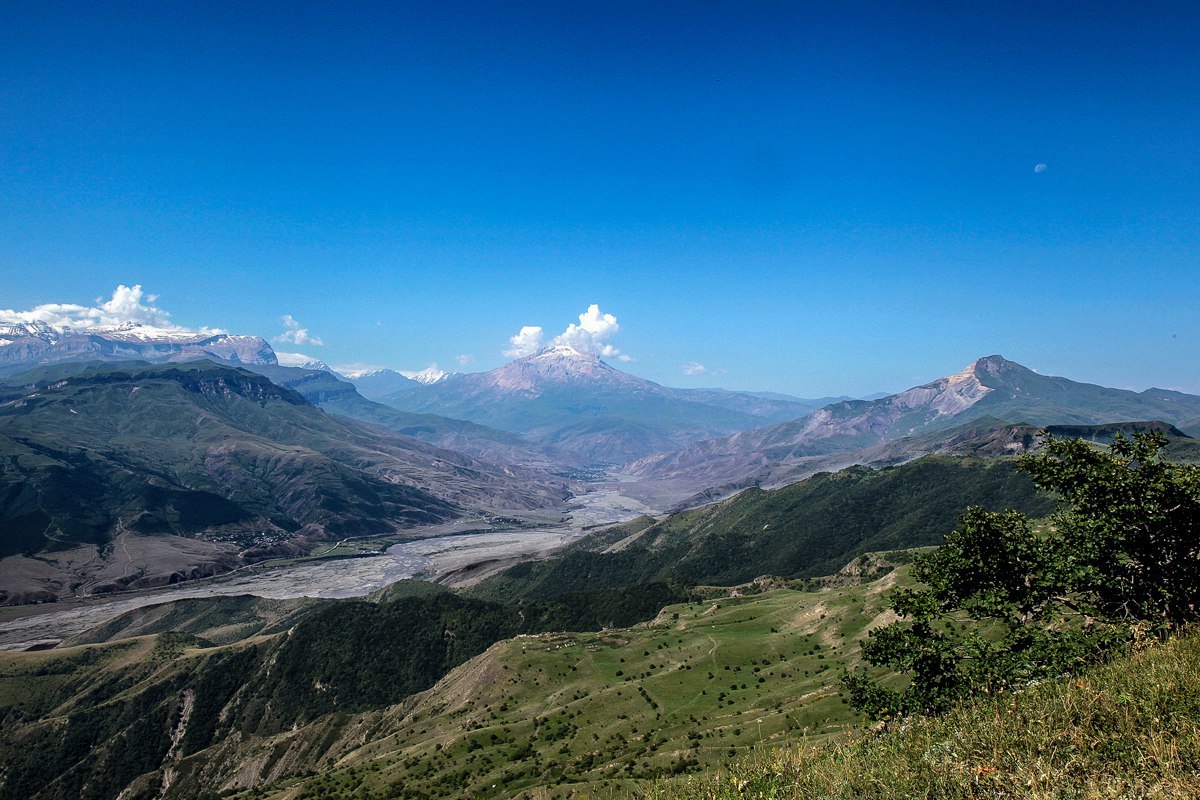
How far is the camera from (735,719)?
189 feet

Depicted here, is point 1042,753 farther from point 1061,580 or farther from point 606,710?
point 606,710

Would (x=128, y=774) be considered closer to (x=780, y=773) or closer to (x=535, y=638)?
(x=535, y=638)

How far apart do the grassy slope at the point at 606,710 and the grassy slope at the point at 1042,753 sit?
26574 mm

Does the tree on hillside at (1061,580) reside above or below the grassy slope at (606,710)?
above

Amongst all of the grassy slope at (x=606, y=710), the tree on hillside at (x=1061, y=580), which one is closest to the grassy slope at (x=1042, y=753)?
the tree on hillside at (x=1061, y=580)

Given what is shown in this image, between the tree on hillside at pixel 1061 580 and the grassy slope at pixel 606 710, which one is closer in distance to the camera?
the tree on hillside at pixel 1061 580

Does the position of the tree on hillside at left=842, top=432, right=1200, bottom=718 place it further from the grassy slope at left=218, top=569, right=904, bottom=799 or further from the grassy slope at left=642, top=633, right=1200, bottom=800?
the grassy slope at left=218, top=569, right=904, bottom=799

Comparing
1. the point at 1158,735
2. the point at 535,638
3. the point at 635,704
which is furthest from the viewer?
the point at 535,638

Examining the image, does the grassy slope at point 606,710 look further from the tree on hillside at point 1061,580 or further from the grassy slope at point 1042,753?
the grassy slope at point 1042,753

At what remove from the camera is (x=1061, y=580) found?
2338cm

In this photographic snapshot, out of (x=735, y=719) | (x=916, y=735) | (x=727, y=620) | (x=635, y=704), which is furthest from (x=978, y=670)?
(x=727, y=620)

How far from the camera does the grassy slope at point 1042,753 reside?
Answer: 11.1m

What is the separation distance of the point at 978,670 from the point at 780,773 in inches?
463

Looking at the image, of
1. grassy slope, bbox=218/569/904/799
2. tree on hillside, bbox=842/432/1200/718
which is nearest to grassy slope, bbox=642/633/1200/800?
tree on hillside, bbox=842/432/1200/718
